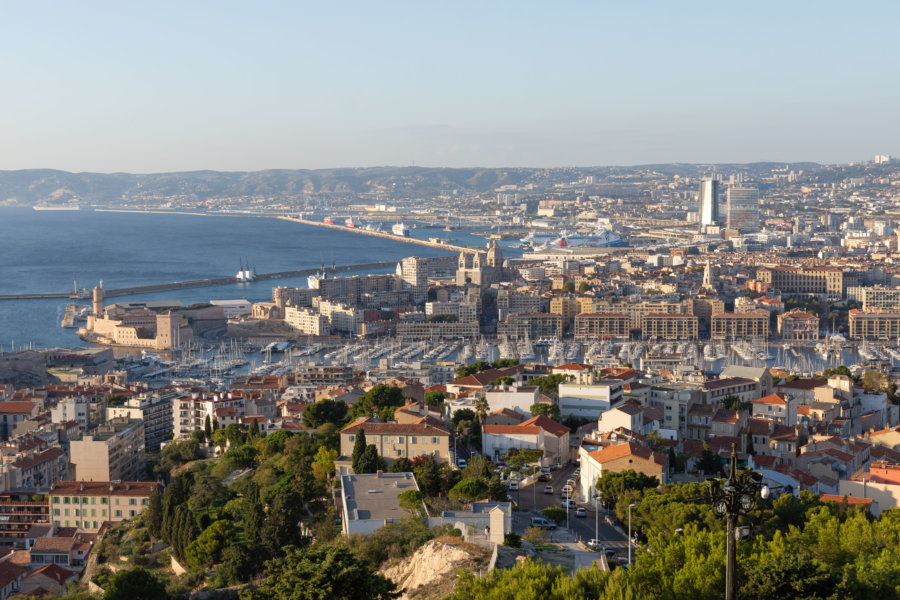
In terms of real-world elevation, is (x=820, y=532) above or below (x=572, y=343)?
above

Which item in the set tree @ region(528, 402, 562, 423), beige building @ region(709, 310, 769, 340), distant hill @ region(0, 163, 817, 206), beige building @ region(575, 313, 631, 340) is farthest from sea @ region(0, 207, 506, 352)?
distant hill @ region(0, 163, 817, 206)

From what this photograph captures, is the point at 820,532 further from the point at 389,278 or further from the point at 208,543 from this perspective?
the point at 389,278

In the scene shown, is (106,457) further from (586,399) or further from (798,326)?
(798,326)

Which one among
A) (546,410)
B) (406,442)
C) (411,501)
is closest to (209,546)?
(411,501)

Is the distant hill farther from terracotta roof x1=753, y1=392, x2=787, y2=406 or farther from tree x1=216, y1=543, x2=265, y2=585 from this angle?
tree x1=216, y1=543, x2=265, y2=585

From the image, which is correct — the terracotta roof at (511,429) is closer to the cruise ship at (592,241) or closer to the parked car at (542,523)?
the parked car at (542,523)

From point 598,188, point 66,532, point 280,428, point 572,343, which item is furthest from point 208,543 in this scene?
point 598,188
